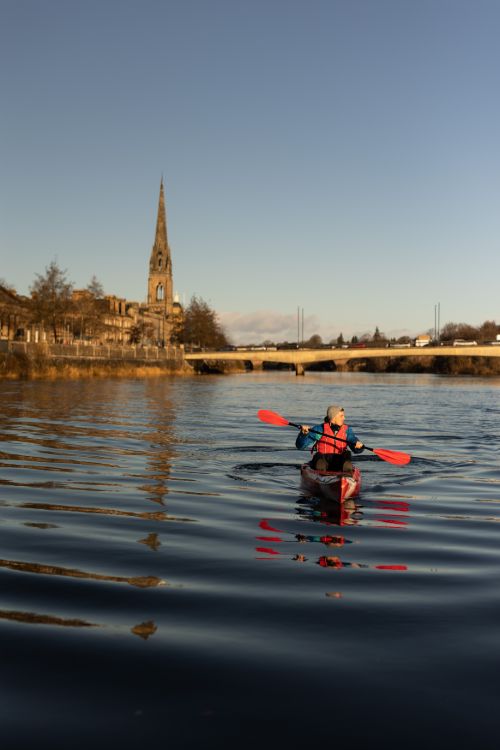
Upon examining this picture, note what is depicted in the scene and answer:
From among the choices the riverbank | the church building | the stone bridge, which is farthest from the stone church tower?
the riverbank

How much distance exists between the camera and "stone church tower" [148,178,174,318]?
190m

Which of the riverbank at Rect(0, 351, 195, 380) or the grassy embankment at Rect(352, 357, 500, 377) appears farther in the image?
the grassy embankment at Rect(352, 357, 500, 377)

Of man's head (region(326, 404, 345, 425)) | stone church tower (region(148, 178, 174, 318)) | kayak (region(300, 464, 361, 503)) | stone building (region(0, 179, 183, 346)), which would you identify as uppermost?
stone church tower (region(148, 178, 174, 318))

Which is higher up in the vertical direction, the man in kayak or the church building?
the church building

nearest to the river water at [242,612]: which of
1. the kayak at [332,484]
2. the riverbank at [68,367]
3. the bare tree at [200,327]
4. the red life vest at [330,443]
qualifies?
the kayak at [332,484]

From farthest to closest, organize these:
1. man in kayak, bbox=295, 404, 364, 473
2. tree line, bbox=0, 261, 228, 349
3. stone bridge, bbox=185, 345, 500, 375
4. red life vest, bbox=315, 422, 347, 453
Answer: stone bridge, bbox=185, 345, 500, 375, tree line, bbox=0, 261, 228, 349, red life vest, bbox=315, 422, 347, 453, man in kayak, bbox=295, 404, 364, 473

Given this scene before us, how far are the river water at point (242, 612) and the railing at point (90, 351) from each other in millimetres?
43826

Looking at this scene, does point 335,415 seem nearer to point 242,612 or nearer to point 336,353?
point 242,612

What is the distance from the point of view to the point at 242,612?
5.45 meters

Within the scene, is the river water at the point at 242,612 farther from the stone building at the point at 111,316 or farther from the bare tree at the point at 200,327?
the bare tree at the point at 200,327

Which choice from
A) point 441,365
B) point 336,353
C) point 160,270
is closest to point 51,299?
point 336,353

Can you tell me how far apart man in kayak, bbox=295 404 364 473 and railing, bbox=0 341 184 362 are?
4284cm

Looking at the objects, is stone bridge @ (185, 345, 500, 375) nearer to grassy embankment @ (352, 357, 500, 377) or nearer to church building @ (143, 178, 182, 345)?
grassy embankment @ (352, 357, 500, 377)

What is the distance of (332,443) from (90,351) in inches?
2377
